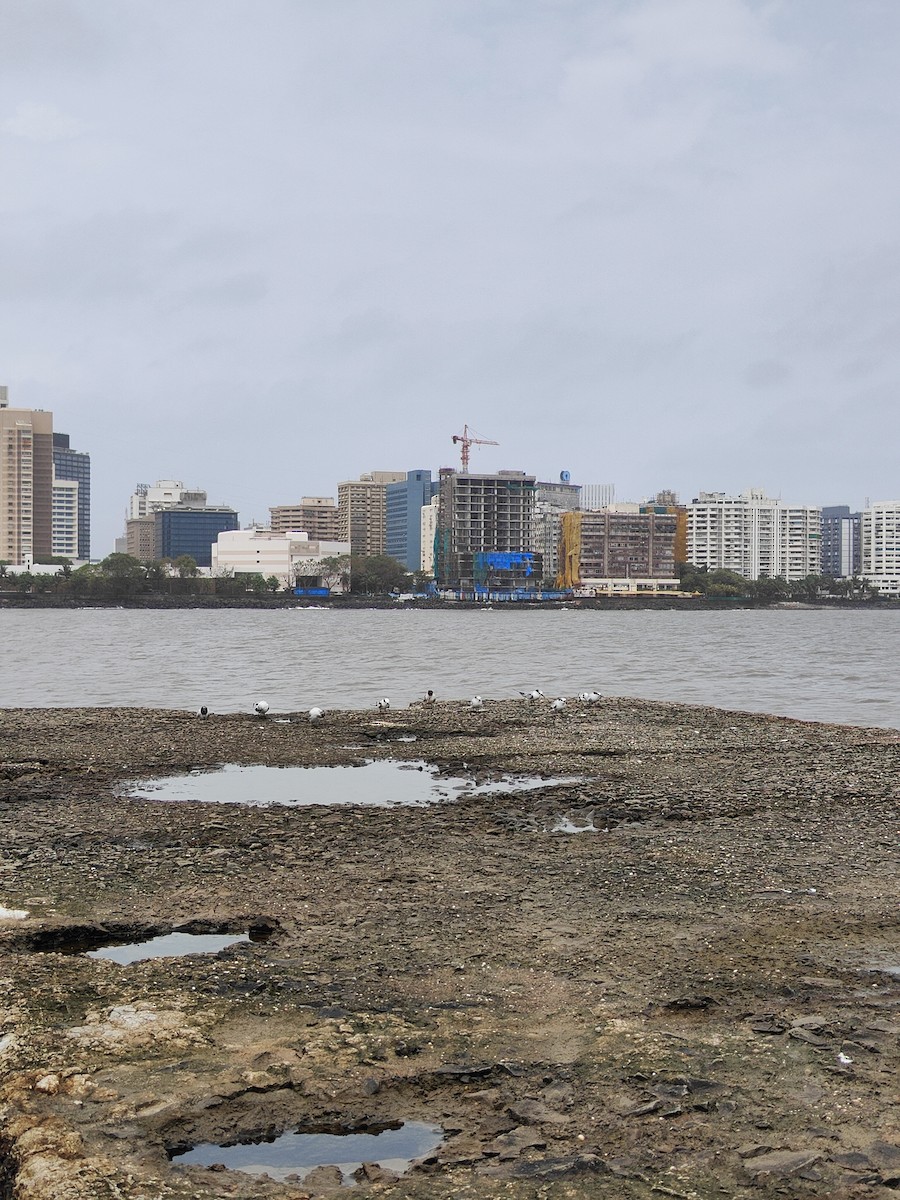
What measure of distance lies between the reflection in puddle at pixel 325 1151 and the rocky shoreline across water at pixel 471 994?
9 centimetres

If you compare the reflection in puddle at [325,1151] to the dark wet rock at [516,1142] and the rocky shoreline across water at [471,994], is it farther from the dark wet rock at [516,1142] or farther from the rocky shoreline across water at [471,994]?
the dark wet rock at [516,1142]

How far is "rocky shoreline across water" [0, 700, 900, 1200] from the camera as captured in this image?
6.00 metres

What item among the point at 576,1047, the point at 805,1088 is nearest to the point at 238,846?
the point at 576,1047

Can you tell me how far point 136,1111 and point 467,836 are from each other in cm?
806

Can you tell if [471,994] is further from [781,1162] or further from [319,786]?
[319,786]

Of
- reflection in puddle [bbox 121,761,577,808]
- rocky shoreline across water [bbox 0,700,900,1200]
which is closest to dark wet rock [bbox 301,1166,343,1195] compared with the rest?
rocky shoreline across water [bbox 0,700,900,1200]

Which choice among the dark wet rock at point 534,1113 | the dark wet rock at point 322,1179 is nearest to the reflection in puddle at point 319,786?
the dark wet rock at point 534,1113

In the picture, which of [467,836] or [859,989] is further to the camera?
[467,836]

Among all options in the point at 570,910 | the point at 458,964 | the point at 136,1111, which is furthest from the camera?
the point at 570,910

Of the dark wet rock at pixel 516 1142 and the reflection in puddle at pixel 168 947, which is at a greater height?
the dark wet rock at pixel 516 1142

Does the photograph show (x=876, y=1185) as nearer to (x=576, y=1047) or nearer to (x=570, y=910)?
(x=576, y=1047)

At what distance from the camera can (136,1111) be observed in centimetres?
645

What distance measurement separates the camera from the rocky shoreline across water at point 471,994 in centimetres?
600

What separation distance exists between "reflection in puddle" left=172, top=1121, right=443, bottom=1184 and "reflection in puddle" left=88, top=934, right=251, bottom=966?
3.22 meters
